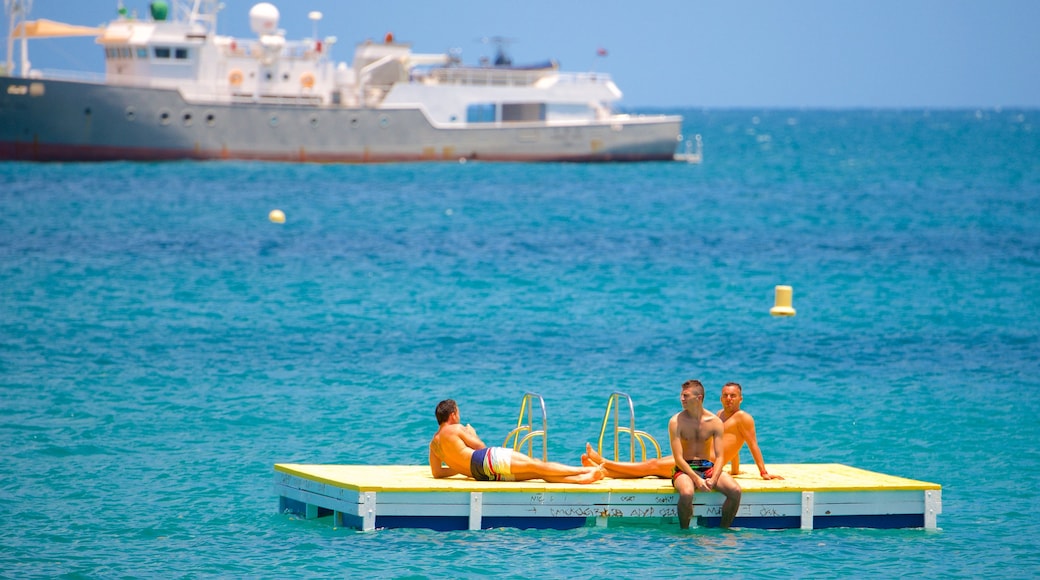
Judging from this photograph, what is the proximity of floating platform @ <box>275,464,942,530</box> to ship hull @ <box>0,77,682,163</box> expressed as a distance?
4333 centimetres

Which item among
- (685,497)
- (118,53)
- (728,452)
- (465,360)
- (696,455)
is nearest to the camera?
(685,497)

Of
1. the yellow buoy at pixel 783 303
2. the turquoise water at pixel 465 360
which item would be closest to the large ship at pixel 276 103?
the turquoise water at pixel 465 360

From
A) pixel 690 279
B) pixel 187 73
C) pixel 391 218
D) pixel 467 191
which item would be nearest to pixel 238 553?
pixel 690 279

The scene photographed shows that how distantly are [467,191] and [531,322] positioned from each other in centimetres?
2661

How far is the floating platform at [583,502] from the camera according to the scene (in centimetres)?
1089

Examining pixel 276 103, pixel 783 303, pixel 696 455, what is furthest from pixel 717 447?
pixel 276 103

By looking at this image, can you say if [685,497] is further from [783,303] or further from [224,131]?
[224,131]

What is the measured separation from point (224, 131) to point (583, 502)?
45387 mm

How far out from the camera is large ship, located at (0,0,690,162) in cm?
5200

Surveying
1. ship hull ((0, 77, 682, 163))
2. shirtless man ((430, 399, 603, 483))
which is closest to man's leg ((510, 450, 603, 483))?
shirtless man ((430, 399, 603, 483))

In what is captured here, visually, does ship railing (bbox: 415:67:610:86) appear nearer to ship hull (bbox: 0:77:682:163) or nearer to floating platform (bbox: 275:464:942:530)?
ship hull (bbox: 0:77:682:163)

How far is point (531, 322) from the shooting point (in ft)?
76.3

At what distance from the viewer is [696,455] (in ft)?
36.3

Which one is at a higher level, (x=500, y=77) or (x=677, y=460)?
(x=500, y=77)
